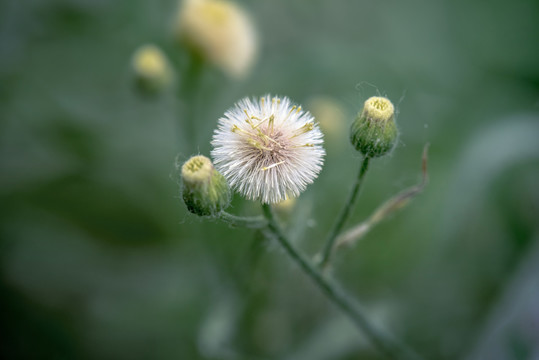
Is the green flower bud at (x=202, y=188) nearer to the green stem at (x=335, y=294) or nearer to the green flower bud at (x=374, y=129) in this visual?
the green stem at (x=335, y=294)

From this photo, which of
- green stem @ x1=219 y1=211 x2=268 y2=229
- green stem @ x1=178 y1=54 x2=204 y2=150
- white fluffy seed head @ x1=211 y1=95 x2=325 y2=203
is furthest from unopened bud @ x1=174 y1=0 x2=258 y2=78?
green stem @ x1=219 y1=211 x2=268 y2=229

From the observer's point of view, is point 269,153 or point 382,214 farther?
point 382,214

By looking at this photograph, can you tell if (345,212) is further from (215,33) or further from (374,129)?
(215,33)

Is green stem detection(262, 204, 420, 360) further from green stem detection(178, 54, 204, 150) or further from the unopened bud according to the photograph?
the unopened bud

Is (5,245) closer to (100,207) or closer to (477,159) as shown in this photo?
(100,207)

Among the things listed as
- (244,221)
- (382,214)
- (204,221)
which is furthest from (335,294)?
(204,221)

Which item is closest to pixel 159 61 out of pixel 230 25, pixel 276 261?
pixel 230 25

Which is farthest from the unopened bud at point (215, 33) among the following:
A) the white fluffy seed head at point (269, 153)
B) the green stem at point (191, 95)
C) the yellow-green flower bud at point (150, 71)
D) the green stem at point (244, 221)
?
the green stem at point (244, 221)
